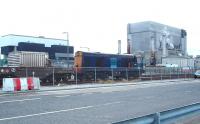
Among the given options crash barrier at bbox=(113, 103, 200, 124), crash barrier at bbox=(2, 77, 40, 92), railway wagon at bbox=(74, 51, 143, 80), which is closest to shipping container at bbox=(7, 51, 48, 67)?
railway wagon at bbox=(74, 51, 143, 80)

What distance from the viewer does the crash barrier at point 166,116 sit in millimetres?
6128

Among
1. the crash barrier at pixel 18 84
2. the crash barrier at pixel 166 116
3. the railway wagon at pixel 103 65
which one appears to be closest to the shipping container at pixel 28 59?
the railway wagon at pixel 103 65

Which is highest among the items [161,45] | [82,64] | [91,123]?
[161,45]

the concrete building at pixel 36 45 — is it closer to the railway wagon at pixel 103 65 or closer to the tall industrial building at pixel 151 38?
the tall industrial building at pixel 151 38

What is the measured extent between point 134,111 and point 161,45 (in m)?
97.7

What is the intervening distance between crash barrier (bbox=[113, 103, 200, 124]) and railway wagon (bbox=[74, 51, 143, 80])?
27389mm

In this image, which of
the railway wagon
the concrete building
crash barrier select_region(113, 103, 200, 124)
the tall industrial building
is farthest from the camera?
the tall industrial building

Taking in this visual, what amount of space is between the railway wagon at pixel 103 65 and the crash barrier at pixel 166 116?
2739 cm

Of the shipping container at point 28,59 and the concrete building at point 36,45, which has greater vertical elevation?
the concrete building at point 36,45

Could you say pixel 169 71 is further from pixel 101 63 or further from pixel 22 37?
pixel 22 37

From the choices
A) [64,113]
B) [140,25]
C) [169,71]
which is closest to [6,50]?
[140,25]

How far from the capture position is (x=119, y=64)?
151 feet

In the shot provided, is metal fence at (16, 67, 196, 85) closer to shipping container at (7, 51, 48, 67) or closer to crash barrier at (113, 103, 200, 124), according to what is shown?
shipping container at (7, 51, 48, 67)

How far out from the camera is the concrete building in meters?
87.6
